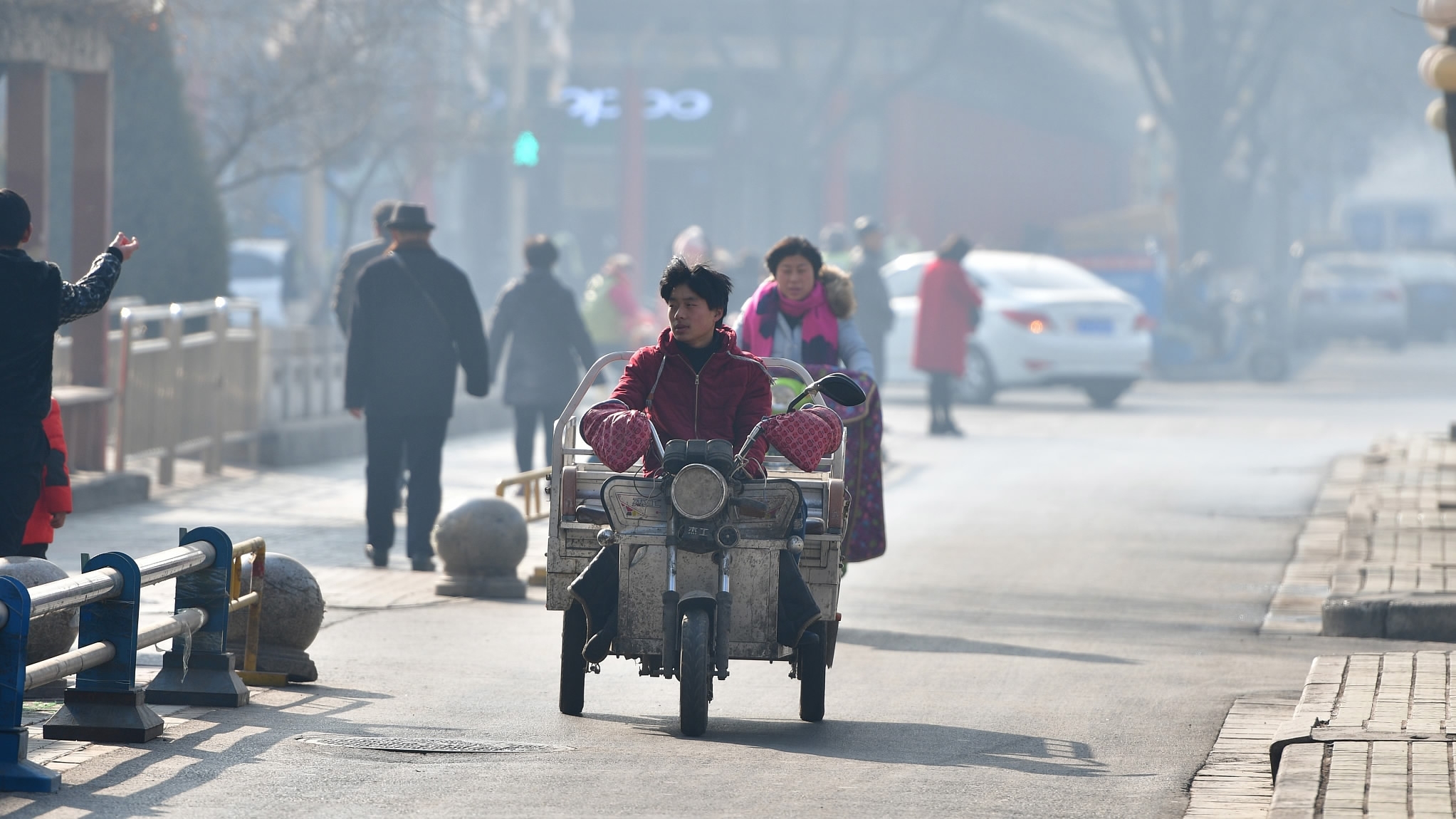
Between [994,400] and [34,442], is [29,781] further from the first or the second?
[994,400]

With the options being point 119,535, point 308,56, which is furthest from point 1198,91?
point 119,535

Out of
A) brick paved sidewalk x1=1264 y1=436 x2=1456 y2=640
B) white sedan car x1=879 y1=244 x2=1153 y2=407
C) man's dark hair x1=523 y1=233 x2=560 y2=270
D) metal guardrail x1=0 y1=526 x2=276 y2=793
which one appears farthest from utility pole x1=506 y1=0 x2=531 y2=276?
metal guardrail x1=0 y1=526 x2=276 y2=793

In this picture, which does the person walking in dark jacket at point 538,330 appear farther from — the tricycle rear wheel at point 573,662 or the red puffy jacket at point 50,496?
the tricycle rear wheel at point 573,662

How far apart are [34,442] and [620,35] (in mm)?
35368

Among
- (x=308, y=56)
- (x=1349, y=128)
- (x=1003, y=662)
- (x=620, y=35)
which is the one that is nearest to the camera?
(x=1003, y=662)

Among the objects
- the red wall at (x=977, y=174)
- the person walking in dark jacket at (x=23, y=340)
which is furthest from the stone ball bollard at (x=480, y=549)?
the red wall at (x=977, y=174)

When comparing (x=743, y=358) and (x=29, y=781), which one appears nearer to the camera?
(x=29, y=781)

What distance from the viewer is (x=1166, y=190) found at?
4212 cm

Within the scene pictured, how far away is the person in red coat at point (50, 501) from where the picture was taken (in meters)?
7.62

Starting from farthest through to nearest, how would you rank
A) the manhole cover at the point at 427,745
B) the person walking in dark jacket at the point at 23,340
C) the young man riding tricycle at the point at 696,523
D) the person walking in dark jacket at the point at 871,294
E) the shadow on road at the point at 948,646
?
the person walking in dark jacket at the point at 871,294, the shadow on road at the point at 948,646, the person walking in dark jacket at the point at 23,340, the young man riding tricycle at the point at 696,523, the manhole cover at the point at 427,745

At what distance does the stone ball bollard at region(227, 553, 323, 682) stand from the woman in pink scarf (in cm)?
244

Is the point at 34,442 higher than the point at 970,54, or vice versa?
the point at 970,54

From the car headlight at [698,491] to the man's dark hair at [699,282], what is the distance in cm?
52

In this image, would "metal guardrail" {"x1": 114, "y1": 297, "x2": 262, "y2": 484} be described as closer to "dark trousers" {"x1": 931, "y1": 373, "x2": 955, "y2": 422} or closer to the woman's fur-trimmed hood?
the woman's fur-trimmed hood
